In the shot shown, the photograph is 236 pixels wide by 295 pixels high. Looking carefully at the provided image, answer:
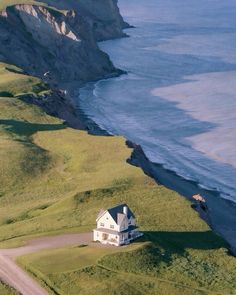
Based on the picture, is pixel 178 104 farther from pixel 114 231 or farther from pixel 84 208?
pixel 114 231

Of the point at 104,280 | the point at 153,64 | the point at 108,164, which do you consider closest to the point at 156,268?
the point at 104,280

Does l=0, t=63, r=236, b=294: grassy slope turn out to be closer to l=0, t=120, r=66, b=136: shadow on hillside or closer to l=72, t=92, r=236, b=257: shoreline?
l=0, t=120, r=66, b=136: shadow on hillside

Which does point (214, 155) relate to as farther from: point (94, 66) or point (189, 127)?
point (94, 66)

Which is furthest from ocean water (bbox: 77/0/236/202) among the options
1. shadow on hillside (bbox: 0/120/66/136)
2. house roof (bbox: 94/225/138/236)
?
house roof (bbox: 94/225/138/236)

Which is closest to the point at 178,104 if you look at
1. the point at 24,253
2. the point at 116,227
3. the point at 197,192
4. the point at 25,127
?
the point at 25,127

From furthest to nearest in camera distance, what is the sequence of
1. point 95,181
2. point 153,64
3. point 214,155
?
point 153,64, point 214,155, point 95,181

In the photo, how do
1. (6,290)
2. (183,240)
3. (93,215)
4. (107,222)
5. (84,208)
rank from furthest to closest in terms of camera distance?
(84,208)
(93,215)
(183,240)
(107,222)
(6,290)
